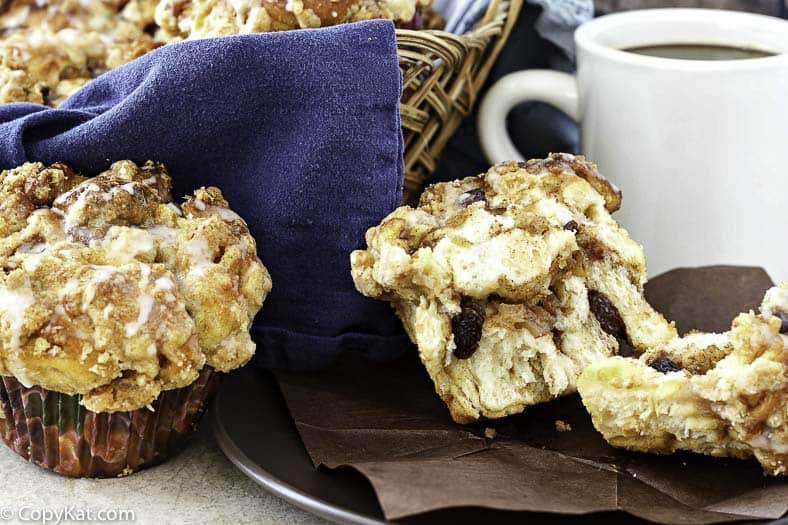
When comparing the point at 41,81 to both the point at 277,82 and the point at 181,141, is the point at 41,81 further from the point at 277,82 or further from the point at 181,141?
the point at 277,82

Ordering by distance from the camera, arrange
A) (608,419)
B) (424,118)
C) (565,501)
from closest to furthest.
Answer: (565,501) < (608,419) < (424,118)

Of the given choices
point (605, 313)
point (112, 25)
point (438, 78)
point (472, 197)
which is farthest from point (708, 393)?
point (112, 25)

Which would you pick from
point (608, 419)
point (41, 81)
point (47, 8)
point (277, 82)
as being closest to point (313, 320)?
point (277, 82)

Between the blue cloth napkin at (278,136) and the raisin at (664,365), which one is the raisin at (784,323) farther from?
the blue cloth napkin at (278,136)

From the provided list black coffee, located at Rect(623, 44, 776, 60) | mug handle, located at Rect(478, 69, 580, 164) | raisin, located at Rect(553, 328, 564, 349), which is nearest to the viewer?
raisin, located at Rect(553, 328, 564, 349)

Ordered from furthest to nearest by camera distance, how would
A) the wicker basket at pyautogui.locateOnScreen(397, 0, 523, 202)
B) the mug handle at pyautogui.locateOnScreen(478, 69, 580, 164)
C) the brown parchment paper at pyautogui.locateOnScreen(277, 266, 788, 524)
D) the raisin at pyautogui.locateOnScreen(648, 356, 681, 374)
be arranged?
the mug handle at pyautogui.locateOnScreen(478, 69, 580, 164)
the wicker basket at pyautogui.locateOnScreen(397, 0, 523, 202)
the raisin at pyautogui.locateOnScreen(648, 356, 681, 374)
the brown parchment paper at pyautogui.locateOnScreen(277, 266, 788, 524)

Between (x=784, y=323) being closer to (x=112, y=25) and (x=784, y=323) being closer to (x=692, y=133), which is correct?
(x=692, y=133)

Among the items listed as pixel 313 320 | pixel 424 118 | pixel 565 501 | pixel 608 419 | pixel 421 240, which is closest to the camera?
pixel 565 501

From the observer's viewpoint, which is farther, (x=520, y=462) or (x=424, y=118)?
(x=424, y=118)

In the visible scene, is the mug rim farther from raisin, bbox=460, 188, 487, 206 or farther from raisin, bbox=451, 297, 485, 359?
raisin, bbox=451, 297, 485, 359

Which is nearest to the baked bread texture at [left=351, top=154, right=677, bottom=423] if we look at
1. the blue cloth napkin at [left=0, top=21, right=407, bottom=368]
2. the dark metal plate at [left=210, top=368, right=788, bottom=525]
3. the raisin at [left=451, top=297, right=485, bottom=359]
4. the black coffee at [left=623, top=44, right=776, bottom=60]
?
the raisin at [left=451, top=297, right=485, bottom=359]
